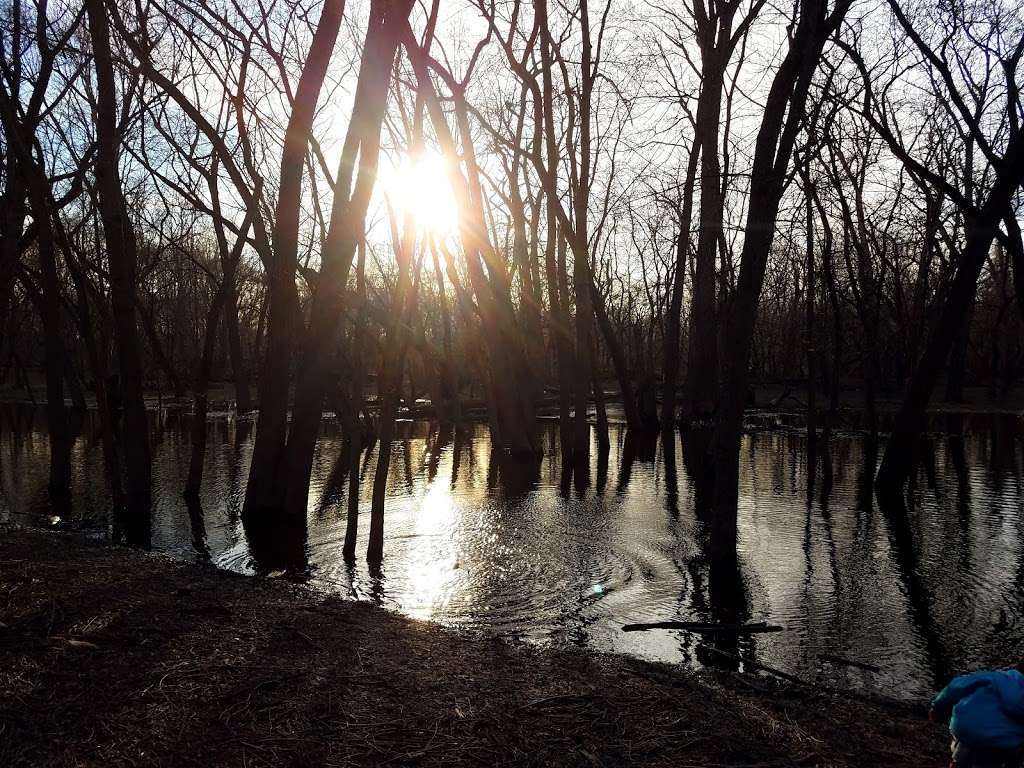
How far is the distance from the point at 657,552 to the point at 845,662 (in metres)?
3.52

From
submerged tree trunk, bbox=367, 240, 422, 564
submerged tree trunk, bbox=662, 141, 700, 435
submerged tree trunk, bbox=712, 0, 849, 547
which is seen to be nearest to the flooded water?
submerged tree trunk, bbox=367, 240, 422, 564

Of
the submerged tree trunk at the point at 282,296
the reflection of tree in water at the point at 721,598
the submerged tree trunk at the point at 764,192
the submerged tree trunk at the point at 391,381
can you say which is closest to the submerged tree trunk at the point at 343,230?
the submerged tree trunk at the point at 282,296

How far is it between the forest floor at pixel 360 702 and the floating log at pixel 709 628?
0.92 metres

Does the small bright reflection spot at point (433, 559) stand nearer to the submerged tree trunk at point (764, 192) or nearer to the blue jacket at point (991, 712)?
the submerged tree trunk at point (764, 192)

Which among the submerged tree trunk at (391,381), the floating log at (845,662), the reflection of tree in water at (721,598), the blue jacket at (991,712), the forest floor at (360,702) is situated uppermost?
the submerged tree trunk at (391,381)

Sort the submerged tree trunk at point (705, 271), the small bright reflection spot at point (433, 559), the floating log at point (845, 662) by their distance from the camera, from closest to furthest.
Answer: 1. the floating log at point (845, 662)
2. the small bright reflection spot at point (433, 559)
3. the submerged tree trunk at point (705, 271)

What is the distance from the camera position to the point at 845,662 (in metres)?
5.98

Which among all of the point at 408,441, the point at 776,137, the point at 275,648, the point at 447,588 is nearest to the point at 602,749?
the point at 275,648

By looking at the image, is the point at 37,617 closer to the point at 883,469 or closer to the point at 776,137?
the point at 776,137

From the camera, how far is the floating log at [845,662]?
5.86 metres

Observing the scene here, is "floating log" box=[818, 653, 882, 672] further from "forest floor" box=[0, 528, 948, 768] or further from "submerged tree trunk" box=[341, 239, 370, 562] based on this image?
"submerged tree trunk" box=[341, 239, 370, 562]

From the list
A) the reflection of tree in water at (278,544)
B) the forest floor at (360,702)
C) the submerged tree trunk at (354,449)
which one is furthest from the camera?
the submerged tree trunk at (354,449)

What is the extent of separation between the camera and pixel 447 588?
8.09m

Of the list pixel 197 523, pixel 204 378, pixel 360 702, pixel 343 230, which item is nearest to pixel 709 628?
pixel 360 702
